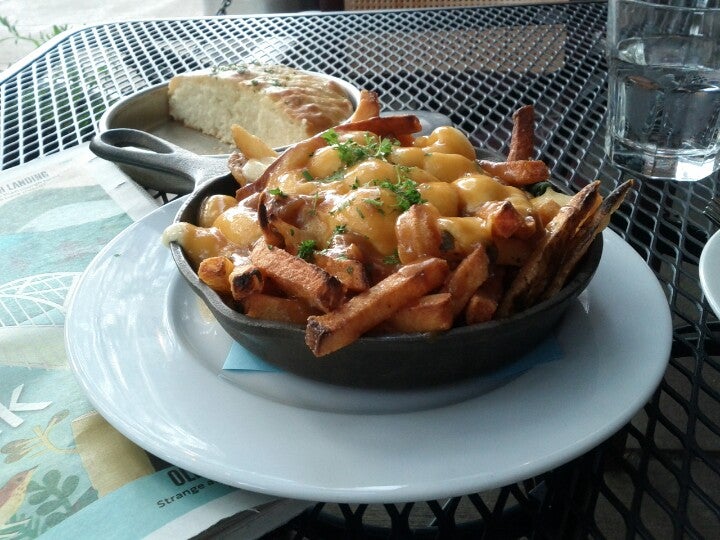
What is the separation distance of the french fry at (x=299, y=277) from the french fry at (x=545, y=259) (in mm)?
163

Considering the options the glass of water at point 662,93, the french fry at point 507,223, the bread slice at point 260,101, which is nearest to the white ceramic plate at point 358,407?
the french fry at point 507,223

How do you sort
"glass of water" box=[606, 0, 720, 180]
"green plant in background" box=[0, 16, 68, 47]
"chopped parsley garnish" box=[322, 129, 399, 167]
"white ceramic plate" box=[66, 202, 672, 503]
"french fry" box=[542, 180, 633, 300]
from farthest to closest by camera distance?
"green plant in background" box=[0, 16, 68, 47], "glass of water" box=[606, 0, 720, 180], "chopped parsley garnish" box=[322, 129, 399, 167], "french fry" box=[542, 180, 633, 300], "white ceramic plate" box=[66, 202, 672, 503]

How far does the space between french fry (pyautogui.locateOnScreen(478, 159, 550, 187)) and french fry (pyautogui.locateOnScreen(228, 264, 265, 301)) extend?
0.34 m

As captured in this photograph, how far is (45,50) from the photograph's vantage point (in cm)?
176

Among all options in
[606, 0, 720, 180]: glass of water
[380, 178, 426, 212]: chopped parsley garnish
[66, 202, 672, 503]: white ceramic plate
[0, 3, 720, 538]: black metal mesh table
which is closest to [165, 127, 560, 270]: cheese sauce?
[380, 178, 426, 212]: chopped parsley garnish

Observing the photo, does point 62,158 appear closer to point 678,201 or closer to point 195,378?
point 195,378

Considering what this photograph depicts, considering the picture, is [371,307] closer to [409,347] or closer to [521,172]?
[409,347]

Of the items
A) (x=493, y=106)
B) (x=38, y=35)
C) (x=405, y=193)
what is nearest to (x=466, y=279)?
(x=405, y=193)

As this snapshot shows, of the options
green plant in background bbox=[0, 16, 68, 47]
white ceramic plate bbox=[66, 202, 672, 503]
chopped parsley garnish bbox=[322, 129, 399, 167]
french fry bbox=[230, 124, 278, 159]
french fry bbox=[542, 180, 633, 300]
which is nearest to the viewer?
white ceramic plate bbox=[66, 202, 672, 503]

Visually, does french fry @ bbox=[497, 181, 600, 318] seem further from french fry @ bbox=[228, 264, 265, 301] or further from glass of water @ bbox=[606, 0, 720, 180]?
glass of water @ bbox=[606, 0, 720, 180]

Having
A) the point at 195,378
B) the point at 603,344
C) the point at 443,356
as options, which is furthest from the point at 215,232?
the point at 603,344

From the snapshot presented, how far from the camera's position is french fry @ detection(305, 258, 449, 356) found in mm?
578

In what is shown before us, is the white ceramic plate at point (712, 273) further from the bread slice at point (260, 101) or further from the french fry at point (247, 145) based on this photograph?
the bread slice at point (260, 101)

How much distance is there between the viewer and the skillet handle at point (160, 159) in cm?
101
